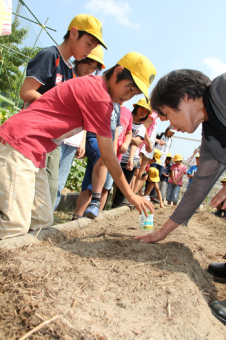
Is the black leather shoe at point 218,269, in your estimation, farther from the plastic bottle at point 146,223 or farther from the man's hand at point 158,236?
the plastic bottle at point 146,223

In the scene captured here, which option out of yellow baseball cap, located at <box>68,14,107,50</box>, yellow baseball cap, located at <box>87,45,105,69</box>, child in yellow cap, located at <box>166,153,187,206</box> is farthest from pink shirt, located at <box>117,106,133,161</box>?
child in yellow cap, located at <box>166,153,187,206</box>

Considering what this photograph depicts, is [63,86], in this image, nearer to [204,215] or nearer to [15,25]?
[204,215]

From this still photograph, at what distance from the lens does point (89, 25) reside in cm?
250

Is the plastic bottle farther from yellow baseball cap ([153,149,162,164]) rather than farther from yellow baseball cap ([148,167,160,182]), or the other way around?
yellow baseball cap ([153,149,162,164])

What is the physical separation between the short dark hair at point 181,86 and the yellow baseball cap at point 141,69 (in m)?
0.12

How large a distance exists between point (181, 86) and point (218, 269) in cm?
147

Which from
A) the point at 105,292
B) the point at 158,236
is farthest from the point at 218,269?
the point at 105,292

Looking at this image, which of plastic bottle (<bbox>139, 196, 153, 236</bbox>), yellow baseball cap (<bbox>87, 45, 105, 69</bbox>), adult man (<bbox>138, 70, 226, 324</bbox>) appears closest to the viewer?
adult man (<bbox>138, 70, 226, 324</bbox>)

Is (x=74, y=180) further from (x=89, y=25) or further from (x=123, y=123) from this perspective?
(x=89, y=25)

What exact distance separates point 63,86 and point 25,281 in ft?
4.50

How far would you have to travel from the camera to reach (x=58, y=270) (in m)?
1.64

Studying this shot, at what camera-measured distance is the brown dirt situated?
45.9 inches

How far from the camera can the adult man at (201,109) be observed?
6.23ft

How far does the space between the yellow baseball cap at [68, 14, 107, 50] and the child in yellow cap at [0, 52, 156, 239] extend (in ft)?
1.73
